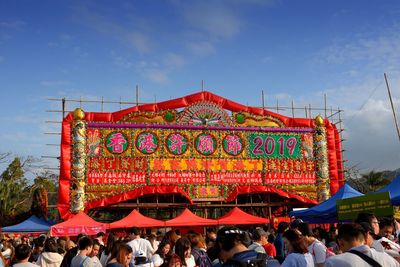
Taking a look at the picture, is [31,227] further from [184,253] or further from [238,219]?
[184,253]

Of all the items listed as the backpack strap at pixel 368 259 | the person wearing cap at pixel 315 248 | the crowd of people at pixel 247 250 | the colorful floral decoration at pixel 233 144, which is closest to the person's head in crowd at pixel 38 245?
the crowd of people at pixel 247 250

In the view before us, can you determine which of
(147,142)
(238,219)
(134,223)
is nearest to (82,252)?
(134,223)

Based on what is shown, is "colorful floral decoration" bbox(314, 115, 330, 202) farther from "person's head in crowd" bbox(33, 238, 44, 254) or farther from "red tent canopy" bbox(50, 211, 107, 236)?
"person's head in crowd" bbox(33, 238, 44, 254)

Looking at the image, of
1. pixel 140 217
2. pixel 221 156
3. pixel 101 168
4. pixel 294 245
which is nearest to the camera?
pixel 294 245

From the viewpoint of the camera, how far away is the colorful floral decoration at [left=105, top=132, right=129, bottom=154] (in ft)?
73.7

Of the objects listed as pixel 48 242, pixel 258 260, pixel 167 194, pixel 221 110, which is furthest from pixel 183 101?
pixel 258 260

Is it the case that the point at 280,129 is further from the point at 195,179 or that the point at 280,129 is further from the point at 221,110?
the point at 195,179

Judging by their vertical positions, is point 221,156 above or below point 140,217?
above

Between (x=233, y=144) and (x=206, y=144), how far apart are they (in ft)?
4.99

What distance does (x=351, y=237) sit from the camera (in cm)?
400

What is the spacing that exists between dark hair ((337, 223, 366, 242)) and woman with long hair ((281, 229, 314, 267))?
829mm

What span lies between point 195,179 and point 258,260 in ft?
64.9

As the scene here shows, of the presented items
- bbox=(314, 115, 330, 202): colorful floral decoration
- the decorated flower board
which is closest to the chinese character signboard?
the decorated flower board

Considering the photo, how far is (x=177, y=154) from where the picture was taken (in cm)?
2314
